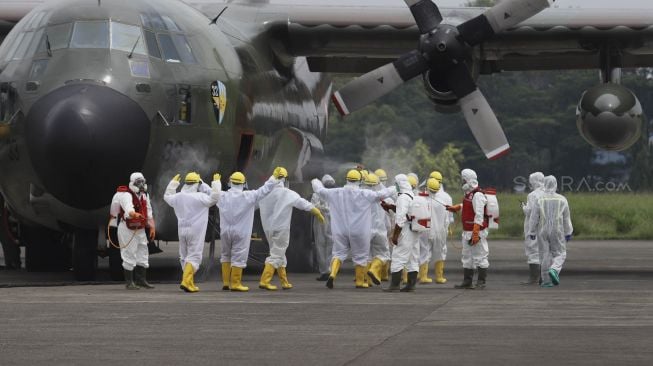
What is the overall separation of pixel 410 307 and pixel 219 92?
5385mm

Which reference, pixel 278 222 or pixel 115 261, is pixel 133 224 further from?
pixel 278 222

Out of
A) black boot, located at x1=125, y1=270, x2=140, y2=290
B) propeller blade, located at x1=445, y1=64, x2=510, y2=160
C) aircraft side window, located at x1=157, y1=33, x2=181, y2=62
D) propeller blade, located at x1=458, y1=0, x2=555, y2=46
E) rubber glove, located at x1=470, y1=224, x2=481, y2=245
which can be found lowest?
black boot, located at x1=125, y1=270, x2=140, y2=290

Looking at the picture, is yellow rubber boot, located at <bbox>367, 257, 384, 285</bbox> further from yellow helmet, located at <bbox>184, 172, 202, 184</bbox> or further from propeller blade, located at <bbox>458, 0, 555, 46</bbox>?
propeller blade, located at <bbox>458, 0, 555, 46</bbox>

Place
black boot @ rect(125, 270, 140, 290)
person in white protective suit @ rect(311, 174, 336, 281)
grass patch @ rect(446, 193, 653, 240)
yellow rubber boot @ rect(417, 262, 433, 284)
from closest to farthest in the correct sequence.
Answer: black boot @ rect(125, 270, 140, 290)
yellow rubber boot @ rect(417, 262, 433, 284)
person in white protective suit @ rect(311, 174, 336, 281)
grass patch @ rect(446, 193, 653, 240)

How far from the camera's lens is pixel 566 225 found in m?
19.0

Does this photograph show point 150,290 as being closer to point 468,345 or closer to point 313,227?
point 313,227

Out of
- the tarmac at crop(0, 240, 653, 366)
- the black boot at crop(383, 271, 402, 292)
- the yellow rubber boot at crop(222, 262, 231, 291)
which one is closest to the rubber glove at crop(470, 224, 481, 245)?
the tarmac at crop(0, 240, 653, 366)

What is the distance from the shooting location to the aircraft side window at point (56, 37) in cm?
1777

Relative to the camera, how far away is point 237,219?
17812 millimetres

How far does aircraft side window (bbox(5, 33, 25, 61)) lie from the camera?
1820 cm

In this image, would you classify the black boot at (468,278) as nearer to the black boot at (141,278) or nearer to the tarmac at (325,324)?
the tarmac at (325,324)

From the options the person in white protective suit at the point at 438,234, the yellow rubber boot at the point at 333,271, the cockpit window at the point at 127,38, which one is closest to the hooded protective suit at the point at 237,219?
the yellow rubber boot at the point at 333,271

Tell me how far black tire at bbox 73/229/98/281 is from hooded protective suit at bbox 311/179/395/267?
3373 millimetres

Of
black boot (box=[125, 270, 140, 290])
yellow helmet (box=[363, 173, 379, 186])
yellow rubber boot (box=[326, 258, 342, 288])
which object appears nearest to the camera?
black boot (box=[125, 270, 140, 290])
